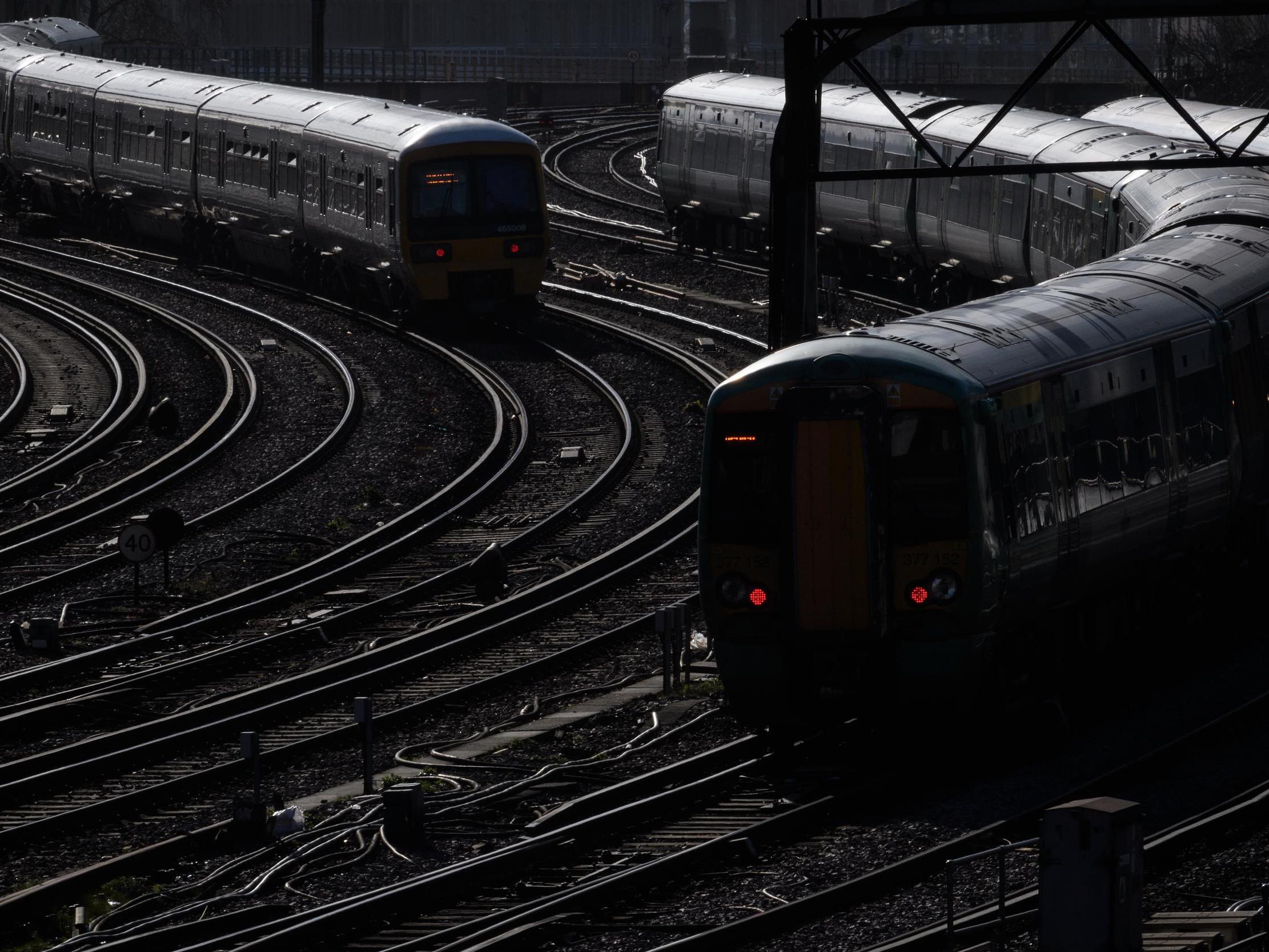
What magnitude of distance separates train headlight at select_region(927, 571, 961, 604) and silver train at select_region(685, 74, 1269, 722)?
12 mm

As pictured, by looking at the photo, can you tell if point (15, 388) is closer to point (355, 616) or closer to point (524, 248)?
point (524, 248)

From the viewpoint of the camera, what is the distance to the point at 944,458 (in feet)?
44.3

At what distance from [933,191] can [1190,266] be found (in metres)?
18.6

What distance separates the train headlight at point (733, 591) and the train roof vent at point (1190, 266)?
5790 millimetres

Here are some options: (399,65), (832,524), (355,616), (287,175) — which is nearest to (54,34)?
(287,175)

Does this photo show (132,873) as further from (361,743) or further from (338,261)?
(338,261)

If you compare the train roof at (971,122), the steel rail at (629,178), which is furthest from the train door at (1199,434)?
the steel rail at (629,178)

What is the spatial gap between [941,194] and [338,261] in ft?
31.5

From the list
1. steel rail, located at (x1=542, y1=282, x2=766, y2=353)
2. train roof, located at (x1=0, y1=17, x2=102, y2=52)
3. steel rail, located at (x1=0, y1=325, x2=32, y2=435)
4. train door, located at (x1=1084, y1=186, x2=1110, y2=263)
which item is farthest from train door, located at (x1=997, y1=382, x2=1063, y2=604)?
train roof, located at (x1=0, y1=17, x2=102, y2=52)

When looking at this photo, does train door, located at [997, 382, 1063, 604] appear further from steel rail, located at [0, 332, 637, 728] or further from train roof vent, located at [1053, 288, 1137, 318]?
steel rail, located at [0, 332, 637, 728]

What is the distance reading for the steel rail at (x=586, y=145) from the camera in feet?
163

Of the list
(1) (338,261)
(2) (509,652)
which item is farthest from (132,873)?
(1) (338,261)

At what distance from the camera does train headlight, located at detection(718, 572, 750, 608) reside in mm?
13758

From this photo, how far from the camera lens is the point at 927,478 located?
44.3 feet
